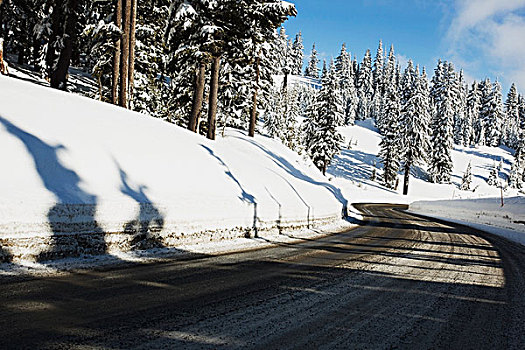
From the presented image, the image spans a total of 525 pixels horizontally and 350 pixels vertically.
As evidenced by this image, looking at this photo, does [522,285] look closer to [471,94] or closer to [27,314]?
[27,314]

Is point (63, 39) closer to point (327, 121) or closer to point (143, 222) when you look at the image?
point (143, 222)

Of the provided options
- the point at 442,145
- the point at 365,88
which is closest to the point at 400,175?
the point at 442,145

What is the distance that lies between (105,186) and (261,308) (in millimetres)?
4162

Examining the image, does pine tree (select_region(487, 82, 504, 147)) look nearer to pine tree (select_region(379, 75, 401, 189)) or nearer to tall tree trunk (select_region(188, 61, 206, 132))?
pine tree (select_region(379, 75, 401, 189))

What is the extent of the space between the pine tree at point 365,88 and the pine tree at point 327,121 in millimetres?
71664

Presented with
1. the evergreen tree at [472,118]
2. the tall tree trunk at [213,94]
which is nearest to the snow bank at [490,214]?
the tall tree trunk at [213,94]

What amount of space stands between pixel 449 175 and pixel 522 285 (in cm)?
7356

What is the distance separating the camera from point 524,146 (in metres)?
87.9

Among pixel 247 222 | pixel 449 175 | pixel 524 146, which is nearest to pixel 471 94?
pixel 524 146

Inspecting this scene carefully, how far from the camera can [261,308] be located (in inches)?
154

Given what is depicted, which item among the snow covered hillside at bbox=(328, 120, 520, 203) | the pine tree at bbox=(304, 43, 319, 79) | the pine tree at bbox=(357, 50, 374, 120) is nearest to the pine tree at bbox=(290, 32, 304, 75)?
the pine tree at bbox=(304, 43, 319, 79)

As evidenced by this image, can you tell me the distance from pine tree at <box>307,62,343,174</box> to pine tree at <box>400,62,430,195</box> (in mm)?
13944

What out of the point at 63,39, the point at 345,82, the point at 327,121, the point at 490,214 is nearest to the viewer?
the point at 63,39

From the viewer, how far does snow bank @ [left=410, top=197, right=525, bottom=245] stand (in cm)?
1897
